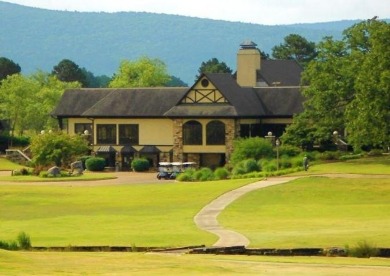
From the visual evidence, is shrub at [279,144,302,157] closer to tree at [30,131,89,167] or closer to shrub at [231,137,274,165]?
shrub at [231,137,274,165]

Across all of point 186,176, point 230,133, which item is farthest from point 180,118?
point 186,176

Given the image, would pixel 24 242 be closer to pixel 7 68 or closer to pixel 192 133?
pixel 192 133

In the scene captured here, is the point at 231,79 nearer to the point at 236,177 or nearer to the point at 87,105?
the point at 87,105

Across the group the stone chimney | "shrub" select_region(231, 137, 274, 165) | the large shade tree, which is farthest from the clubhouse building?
the stone chimney

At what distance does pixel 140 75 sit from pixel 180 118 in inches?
2029

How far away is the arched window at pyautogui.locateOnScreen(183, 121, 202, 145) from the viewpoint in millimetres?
104938

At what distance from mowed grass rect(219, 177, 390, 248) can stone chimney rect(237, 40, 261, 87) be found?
4502 cm

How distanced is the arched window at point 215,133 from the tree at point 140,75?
151 ft

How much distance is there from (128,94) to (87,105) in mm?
3790

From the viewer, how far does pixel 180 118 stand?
106 meters

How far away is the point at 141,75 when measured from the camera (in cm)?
15600

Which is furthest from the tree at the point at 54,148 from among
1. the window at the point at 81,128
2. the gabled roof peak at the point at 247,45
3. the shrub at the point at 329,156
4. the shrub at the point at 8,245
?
the shrub at the point at 8,245

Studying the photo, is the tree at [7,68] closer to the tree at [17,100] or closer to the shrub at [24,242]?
the tree at [17,100]

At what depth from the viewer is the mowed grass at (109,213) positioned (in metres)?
48.2
